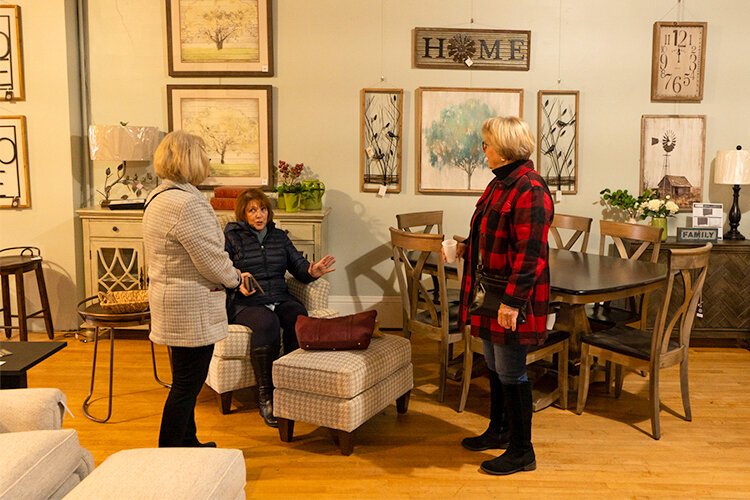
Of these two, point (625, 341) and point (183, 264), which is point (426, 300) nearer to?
point (625, 341)

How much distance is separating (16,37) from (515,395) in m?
4.29

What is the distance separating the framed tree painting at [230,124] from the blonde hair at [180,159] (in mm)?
2583

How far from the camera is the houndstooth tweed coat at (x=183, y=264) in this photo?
107 inches

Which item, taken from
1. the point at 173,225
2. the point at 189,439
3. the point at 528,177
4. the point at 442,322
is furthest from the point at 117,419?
the point at 528,177

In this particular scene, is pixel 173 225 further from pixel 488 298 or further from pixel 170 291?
pixel 488 298

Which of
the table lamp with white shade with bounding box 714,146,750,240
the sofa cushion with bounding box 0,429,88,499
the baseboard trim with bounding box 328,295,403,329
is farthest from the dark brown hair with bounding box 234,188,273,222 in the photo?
the table lamp with white shade with bounding box 714,146,750,240

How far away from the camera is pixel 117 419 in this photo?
3.64m

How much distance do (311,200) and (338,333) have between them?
1928 millimetres

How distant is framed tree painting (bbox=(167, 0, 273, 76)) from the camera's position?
5.22m

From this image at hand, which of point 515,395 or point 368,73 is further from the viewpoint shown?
point 368,73

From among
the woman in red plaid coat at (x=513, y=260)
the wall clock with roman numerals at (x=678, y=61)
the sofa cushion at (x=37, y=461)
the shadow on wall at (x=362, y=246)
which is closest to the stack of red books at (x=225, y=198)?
the shadow on wall at (x=362, y=246)

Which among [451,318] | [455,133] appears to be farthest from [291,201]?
[451,318]

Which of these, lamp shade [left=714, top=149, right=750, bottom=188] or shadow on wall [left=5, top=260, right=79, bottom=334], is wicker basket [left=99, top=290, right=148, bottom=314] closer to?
shadow on wall [left=5, top=260, right=79, bottom=334]

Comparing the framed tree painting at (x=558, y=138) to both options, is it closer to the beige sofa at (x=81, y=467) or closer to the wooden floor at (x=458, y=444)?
the wooden floor at (x=458, y=444)
